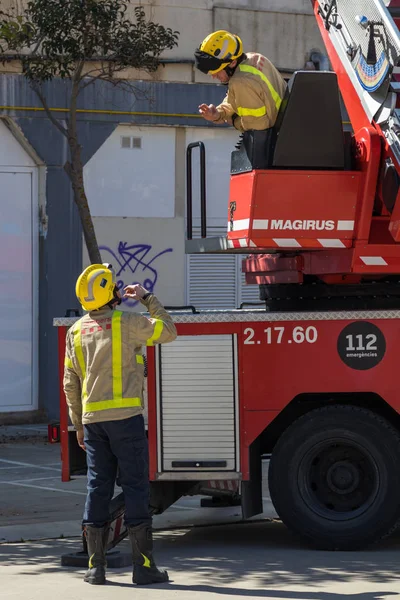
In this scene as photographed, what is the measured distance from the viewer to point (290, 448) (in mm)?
8922

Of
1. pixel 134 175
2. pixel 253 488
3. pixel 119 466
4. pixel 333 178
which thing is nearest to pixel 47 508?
pixel 253 488

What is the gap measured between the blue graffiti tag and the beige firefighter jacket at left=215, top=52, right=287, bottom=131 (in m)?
9.02

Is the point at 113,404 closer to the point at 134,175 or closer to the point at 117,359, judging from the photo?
the point at 117,359

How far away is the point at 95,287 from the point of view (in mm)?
7891

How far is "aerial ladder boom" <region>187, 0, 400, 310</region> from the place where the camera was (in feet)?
28.7

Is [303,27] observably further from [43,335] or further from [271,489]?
[271,489]

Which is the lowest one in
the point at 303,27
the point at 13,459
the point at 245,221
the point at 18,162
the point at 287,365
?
the point at 13,459

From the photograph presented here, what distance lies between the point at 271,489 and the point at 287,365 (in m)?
0.88

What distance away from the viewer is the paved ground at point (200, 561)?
24.7ft

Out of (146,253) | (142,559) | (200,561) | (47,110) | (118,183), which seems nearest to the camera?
(142,559)

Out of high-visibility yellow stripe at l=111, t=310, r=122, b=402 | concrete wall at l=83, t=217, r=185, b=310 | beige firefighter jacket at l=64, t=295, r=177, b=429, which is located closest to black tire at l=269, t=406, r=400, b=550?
beige firefighter jacket at l=64, t=295, r=177, b=429

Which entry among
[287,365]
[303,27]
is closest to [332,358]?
[287,365]

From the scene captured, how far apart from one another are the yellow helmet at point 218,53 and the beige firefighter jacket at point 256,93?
0.35ft

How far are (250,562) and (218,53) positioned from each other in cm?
351
